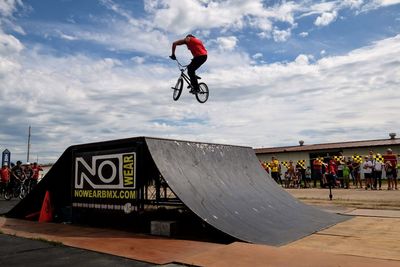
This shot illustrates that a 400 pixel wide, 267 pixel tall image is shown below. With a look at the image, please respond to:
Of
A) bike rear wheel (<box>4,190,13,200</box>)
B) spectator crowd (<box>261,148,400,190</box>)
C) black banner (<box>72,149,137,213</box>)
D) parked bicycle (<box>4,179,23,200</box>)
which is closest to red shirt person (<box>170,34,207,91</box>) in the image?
black banner (<box>72,149,137,213</box>)

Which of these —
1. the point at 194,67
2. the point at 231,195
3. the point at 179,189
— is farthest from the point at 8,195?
the point at 179,189

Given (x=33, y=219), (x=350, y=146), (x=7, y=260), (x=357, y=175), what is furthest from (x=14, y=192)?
(x=350, y=146)

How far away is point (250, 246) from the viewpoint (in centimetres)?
493

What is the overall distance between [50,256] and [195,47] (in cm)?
595

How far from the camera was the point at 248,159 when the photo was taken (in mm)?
9359

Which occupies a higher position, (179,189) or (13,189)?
(179,189)

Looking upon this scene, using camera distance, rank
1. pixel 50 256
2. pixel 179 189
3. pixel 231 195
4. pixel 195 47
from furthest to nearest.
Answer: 1. pixel 195 47
2. pixel 231 195
3. pixel 179 189
4. pixel 50 256

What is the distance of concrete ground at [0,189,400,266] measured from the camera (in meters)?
4.23

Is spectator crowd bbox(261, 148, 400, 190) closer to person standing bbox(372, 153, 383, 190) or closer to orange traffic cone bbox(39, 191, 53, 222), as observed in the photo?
person standing bbox(372, 153, 383, 190)

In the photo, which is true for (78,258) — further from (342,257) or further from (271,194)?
(271,194)

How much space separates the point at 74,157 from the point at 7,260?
3795 mm

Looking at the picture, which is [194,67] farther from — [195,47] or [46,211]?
[46,211]

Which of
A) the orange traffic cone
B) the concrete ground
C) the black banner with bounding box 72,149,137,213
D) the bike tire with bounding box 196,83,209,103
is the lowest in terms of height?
the concrete ground

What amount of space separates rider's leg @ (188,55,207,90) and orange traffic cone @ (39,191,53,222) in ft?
15.3
